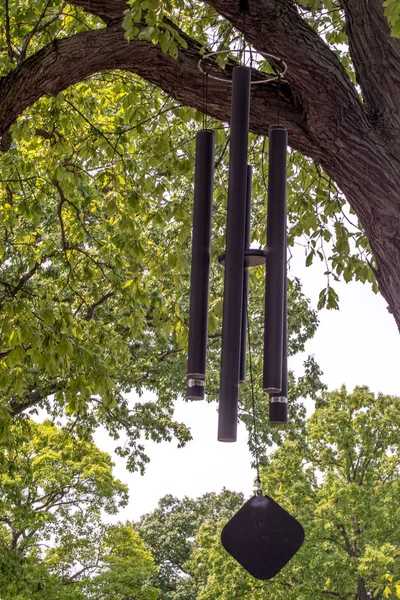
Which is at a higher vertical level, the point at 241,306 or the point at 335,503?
the point at 335,503

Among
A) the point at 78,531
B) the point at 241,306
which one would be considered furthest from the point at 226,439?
the point at 78,531

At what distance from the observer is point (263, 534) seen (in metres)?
2.77

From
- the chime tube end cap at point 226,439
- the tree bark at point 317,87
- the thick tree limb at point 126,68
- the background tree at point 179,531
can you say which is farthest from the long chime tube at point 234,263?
the background tree at point 179,531

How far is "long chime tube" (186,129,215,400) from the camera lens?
247 centimetres

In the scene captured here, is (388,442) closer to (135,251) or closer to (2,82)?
(135,251)

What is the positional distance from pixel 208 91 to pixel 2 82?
0.94 m

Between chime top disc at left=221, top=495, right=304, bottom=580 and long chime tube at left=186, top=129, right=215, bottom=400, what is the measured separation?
0.53 meters

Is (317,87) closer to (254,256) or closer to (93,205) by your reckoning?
(254,256)

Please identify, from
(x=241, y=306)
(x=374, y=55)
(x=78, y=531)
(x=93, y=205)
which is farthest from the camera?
(x=78, y=531)

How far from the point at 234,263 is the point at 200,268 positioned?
130mm

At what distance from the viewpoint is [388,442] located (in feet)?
63.7

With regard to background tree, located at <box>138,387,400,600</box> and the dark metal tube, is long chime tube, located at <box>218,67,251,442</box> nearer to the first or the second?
the dark metal tube

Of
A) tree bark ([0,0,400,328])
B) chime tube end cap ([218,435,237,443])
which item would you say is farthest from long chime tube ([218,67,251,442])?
tree bark ([0,0,400,328])

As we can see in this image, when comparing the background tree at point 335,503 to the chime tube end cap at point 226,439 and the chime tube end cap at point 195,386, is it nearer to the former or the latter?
the chime tube end cap at point 195,386
